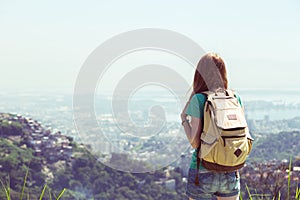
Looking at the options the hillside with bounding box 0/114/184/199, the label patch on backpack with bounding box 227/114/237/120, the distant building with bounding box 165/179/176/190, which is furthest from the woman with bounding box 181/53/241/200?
the distant building with bounding box 165/179/176/190

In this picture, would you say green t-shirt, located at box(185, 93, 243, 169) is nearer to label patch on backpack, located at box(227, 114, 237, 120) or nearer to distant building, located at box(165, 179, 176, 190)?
label patch on backpack, located at box(227, 114, 237, 120)

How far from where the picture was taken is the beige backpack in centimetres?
169

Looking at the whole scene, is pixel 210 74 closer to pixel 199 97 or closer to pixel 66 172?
pixel 199 97

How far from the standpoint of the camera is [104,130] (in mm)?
2072

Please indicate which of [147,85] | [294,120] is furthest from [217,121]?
[294,120]

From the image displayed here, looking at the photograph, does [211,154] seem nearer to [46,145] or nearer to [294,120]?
[46,145]

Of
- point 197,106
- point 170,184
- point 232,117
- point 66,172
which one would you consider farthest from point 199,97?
point 66,172

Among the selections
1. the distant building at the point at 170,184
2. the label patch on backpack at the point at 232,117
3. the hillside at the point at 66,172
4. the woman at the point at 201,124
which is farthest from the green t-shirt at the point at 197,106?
the distant building at the point at 170,184

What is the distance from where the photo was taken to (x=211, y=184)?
1756 millimetres

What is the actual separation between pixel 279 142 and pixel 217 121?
11.1 meters

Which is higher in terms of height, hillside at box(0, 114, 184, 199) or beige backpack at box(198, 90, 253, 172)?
beige backpack at box(198, 90, 253, 172)

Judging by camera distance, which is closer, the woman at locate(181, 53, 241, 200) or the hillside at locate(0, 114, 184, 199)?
the woman at locate(181, 53, 241, 200)

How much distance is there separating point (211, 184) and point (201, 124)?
28 cm

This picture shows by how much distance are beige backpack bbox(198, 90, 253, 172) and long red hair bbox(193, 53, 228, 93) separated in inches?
2.2
